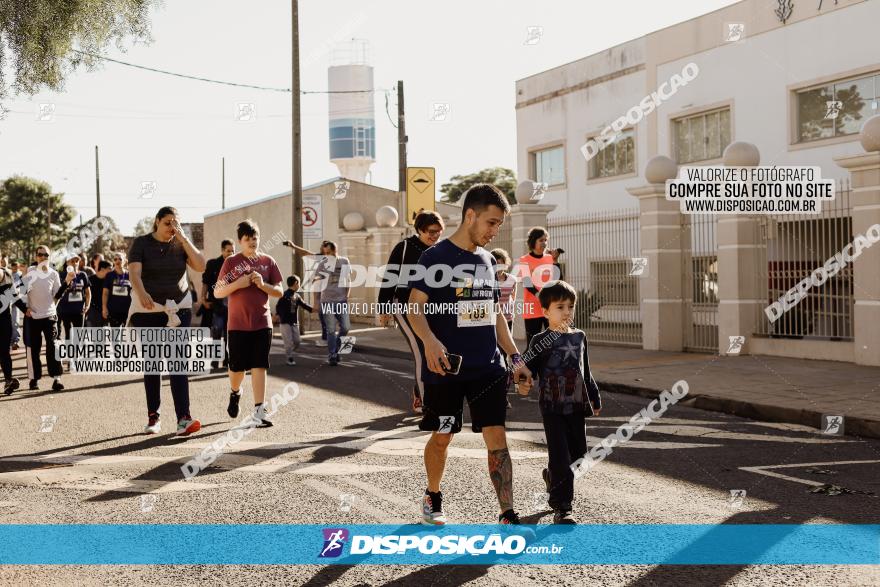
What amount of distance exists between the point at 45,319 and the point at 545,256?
21.0 ft

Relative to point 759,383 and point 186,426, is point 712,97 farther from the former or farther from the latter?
point 186,426

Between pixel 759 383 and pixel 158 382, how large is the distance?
6.88m


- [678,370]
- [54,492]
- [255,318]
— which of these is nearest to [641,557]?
[54,492]

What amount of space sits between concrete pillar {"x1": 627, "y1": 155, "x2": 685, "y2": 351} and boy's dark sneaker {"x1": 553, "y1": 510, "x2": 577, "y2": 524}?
36.6 ft

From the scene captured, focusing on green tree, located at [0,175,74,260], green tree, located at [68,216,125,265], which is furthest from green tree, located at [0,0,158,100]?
green tree, located at [0,175,74,260]

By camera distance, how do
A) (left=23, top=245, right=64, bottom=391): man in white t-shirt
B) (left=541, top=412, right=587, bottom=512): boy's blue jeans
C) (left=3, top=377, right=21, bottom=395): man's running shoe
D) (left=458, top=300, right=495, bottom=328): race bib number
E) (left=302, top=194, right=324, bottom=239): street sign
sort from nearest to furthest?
(left=458, top=300, right=495, bottom=328): race bib number < (left=541, top=412, right=587, bottom=512): boy's blue jeans < (left=3, top=377, right=21, bottom=395): man's running shoe < (left=23, top=245, right=64, bottom=391): man in white t-shirt < (left=302, top=194, right=324, bottom=239): street sign

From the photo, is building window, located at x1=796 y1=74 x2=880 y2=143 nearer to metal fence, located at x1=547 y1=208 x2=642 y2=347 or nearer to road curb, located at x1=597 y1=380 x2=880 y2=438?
metal fence, located at x1=547 y1=208 x2=642 y2=347

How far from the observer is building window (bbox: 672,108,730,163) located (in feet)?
75.5

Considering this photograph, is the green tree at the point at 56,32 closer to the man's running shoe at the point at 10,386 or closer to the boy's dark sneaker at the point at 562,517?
the man's running shoe at the point at 10,386

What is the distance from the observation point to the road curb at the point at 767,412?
837cm

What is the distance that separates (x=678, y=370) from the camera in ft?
42.4

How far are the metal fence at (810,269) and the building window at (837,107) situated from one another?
681 cm

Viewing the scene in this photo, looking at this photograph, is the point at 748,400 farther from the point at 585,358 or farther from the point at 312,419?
the point at 585,358

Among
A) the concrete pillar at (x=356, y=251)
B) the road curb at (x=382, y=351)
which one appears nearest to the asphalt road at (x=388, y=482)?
the road curb at (x=382, y=351)
